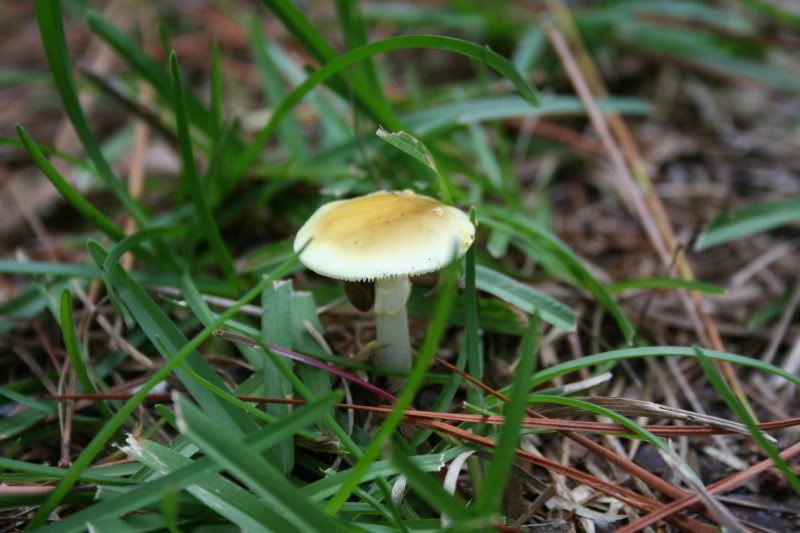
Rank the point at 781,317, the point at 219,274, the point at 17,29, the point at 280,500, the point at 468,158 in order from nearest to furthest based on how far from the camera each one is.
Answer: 1. the point at 280,500
2. the point at 781,317
3. the point at 219,274
4. the point at 468,158
5. the point at 17,29

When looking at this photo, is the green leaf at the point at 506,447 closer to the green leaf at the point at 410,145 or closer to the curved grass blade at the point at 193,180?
the green leaf at the point at 410,145

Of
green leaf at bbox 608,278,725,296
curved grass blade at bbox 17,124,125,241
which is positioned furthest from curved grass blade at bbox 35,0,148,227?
green leaf at bbox 608,278,725,296

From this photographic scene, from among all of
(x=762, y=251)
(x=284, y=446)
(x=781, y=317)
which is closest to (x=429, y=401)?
(x=284, y=446)

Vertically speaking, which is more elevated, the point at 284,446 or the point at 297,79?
the point at 297,79

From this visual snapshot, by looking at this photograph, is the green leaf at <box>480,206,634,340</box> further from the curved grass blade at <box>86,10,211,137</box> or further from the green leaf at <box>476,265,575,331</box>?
the curved grass blade at <box>86,10,211,137</box>

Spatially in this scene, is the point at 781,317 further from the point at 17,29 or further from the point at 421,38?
the point at 17,29

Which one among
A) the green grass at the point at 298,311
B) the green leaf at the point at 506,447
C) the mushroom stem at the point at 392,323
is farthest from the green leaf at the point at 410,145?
the green leaf at the point at 506,447

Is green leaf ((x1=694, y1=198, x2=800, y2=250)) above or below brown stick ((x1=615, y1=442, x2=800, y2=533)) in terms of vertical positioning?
above


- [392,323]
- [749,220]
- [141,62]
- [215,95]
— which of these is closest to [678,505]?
[392,323]
